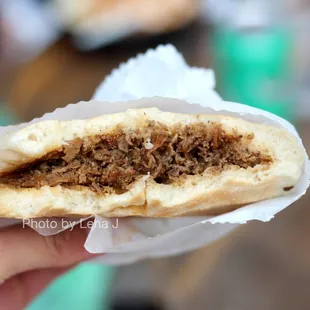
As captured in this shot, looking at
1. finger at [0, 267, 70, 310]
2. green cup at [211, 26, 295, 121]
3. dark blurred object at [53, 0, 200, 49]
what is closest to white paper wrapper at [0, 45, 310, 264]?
finger at [0, 267, 70, 310]

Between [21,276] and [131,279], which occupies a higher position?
[21,276]

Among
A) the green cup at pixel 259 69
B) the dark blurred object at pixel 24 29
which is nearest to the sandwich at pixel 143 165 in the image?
the green cup at pixel 259 69

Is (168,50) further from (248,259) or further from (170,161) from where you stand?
(248,259)

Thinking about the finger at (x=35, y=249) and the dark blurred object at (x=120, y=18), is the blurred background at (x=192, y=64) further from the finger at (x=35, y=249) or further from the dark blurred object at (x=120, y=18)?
the finger at (x=35, y=249)

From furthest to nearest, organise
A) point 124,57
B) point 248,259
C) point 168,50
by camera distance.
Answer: point 124,57 → point 248,259 → point 168,50

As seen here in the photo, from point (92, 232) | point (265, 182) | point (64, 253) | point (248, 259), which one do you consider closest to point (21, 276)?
point (64, 253)

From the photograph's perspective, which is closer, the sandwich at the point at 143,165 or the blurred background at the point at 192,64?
the sandwich at the point at 143,165
